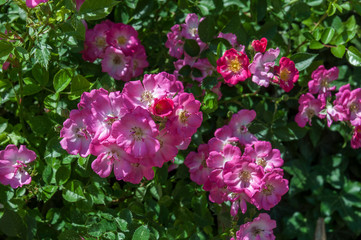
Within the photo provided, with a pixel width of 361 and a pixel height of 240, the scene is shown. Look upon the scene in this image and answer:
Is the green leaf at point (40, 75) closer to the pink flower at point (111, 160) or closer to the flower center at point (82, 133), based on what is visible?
the flower center at point (82, 133)

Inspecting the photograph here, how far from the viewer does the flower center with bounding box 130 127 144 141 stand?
118 cm

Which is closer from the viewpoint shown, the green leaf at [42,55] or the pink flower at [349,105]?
the green leaf at [42,55]

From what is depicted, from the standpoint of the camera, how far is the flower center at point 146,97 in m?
1.30

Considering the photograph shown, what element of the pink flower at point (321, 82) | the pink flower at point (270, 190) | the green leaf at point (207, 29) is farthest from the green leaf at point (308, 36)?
the pink flower at point (270, 190)

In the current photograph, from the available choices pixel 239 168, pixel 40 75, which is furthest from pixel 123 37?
pixel 239 168

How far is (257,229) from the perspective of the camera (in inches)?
61.7

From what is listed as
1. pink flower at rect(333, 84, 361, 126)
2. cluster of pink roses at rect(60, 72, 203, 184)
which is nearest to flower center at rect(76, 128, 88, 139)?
cluster of pink roses at rect(60, 72, 203, 184)

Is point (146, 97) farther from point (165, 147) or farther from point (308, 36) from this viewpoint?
point (308, 36)

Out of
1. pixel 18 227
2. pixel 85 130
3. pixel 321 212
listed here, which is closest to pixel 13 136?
pixel 18 227

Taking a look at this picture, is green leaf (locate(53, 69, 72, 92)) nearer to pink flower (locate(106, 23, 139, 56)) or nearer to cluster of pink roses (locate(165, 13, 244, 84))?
pink flower (locate(106, 23, 139, 56))

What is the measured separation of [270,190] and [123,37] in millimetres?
767

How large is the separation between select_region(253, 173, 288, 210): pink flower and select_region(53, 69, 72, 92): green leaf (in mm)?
701

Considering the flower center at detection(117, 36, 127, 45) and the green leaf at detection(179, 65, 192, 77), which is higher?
the flower center at detection(117, 36, 127, 45)

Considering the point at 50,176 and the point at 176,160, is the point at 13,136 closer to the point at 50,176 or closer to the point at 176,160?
the point at 50,176
